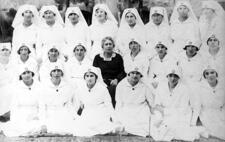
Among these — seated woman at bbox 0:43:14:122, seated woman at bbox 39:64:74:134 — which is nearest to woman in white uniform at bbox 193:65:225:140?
seated woman at bbox 39:64:74:134

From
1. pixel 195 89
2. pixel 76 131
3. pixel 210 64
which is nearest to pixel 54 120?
pixel 76 131

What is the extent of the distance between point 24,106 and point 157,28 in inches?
49.7

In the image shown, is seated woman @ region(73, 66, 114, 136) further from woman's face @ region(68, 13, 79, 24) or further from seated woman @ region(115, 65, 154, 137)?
woman's face @ region(68, 13, 79, 24)

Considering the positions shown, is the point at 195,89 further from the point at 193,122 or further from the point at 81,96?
the point at 81,96

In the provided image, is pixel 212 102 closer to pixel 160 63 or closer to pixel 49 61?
pixel 160 63

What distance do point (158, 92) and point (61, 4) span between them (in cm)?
107

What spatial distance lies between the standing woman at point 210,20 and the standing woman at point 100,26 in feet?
2.32

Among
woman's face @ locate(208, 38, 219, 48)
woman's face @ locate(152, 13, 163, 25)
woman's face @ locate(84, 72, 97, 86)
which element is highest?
woman's face @ locate(152, 13, 163, 25)

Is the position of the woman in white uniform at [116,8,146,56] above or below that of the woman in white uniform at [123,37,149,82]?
above

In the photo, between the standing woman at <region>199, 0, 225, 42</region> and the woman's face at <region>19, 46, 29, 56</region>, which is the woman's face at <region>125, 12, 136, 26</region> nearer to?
the standing woman at <region>199, 0, 225, 42</region>

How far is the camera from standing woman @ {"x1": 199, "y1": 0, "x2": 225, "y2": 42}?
8.70ft

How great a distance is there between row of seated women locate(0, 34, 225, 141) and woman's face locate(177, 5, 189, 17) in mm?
258

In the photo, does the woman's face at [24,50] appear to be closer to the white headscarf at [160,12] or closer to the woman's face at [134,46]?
the woman's face at [134,46]

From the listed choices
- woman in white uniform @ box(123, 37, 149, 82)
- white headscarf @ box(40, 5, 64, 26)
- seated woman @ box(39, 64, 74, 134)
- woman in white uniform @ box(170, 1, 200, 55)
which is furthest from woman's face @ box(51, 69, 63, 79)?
woman in white uniform @ box(170, 1, 200, 55)
